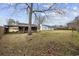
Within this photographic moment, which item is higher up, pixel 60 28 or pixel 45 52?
pixel 60 28

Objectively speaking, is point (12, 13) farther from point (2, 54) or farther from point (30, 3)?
point (2, 54)

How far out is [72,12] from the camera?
332 centimetres

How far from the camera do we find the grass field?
3328mm

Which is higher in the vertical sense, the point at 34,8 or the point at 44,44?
the point at 34,8

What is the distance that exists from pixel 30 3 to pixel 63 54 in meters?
0.63

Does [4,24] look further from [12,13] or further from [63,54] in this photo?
[63,54]

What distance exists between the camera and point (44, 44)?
334cm

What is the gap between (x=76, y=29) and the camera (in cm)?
332

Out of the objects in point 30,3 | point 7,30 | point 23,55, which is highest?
point 30,3

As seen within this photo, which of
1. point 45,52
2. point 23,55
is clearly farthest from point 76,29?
point 23,55

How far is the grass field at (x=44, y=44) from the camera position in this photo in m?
3.33

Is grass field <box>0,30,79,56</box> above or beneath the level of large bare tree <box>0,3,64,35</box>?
beneath

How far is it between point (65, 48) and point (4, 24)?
68 centimetres

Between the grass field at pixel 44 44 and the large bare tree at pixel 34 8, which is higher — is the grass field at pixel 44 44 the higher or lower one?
the lower one
